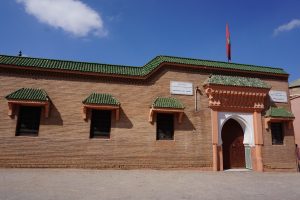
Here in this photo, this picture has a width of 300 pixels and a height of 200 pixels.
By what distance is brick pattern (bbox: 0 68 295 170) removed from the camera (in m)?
11.0

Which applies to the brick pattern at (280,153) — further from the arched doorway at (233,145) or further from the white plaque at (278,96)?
the arched doorway at (233,145)

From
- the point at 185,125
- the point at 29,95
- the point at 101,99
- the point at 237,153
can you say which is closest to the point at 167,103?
the point at 185,125

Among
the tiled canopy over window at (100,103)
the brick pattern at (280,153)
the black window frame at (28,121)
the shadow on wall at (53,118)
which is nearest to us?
the black window frame at (28,121)

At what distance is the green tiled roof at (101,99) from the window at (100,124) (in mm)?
631

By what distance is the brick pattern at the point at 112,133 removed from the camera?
11.0 meters

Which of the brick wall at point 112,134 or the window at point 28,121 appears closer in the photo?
the brick wall at point 112,134

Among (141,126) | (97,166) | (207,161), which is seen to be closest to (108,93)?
(141,126)

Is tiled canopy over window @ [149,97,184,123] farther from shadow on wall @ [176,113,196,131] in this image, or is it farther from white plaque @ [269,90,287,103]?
white plaque @ [269,90,287,103]

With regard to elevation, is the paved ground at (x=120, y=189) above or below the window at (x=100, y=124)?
below

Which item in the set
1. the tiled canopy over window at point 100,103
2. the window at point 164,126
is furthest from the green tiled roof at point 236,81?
the tiled canopy over window at point 100,103

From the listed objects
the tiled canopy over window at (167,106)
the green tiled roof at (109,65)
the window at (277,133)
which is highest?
the green tiled roof at (109,65)

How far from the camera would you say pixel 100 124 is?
12.1 m

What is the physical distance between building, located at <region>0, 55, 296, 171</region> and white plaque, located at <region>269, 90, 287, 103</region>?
0.22 feet

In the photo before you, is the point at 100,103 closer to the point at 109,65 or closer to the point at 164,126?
the point at 109,65
